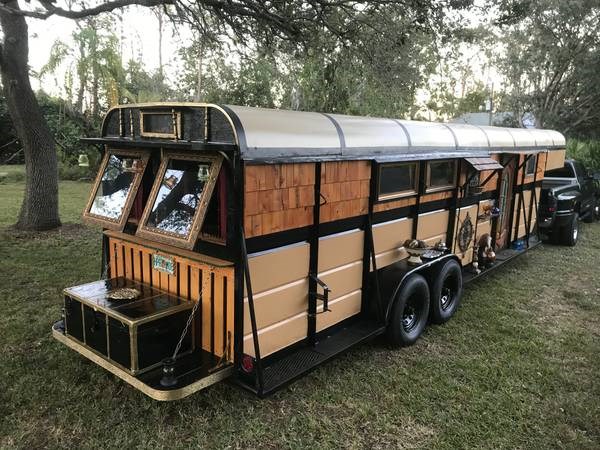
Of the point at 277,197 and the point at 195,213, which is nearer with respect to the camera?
the point at 195,213

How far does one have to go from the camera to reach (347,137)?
4.15 meters

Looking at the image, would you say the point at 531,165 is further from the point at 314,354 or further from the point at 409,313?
the point at 314,354

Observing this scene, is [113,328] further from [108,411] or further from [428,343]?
[428,343]

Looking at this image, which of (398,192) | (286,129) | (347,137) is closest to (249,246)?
(286,129)

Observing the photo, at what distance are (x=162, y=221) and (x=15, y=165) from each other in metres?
20.4

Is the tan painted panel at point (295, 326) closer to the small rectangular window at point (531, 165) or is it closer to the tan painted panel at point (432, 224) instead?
the tan painted panel at point (432, 224)

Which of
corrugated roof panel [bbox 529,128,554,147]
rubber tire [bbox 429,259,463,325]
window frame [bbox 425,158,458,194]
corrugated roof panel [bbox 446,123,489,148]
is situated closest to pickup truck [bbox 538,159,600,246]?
corrugated roof panel [bbox 529,128,554,147]

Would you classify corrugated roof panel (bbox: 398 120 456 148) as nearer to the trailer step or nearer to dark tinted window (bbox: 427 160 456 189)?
dark tinted window (bbox: 427 160 456 189)

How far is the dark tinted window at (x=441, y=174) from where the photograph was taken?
5.38m

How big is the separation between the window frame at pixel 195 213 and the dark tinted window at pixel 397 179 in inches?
72.8

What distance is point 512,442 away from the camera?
3.48 meters

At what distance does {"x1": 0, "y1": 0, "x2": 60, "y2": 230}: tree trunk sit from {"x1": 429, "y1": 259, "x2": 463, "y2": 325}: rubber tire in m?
7.64

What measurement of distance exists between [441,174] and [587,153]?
43.3 ft

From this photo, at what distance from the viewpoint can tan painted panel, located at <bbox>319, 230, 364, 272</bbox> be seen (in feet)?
13.6
